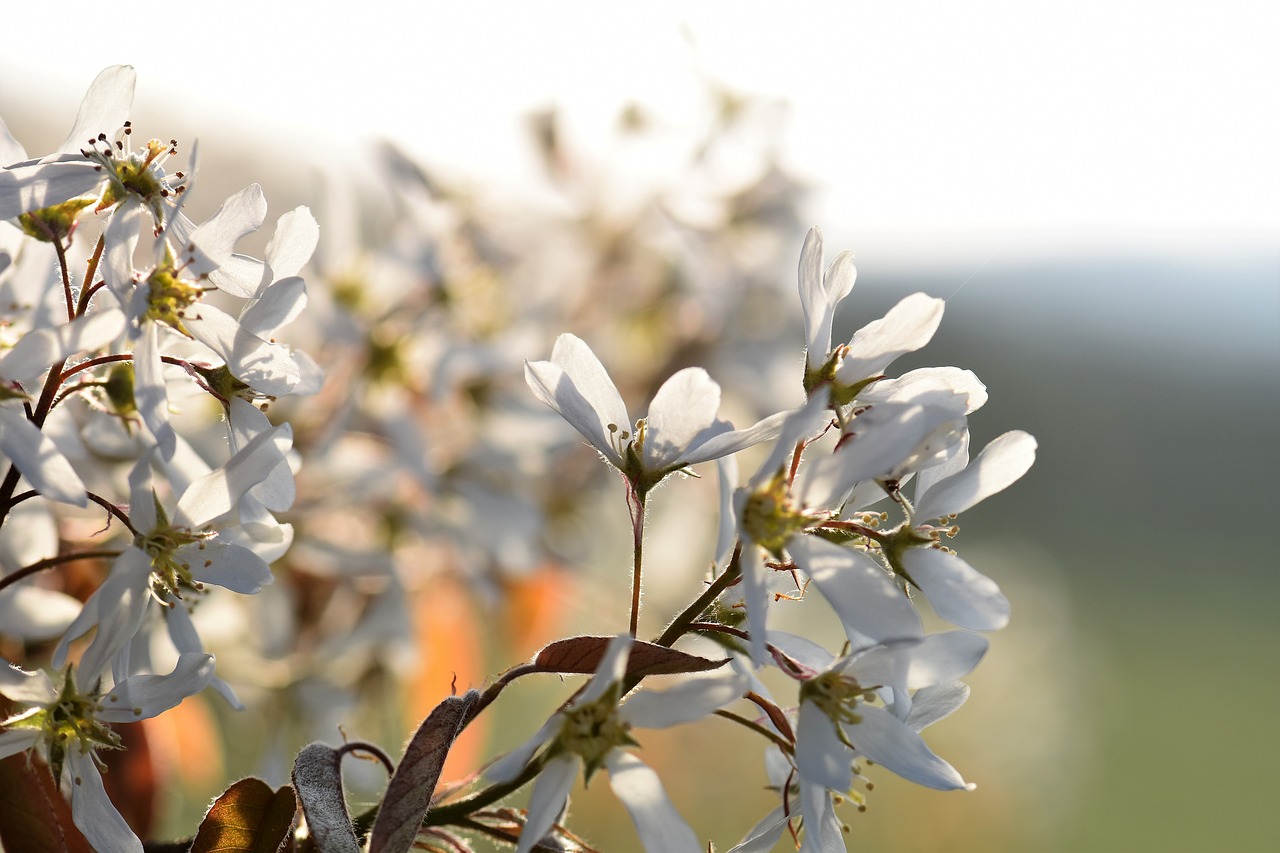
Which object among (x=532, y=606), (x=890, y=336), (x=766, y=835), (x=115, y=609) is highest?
(x=890, y=336)

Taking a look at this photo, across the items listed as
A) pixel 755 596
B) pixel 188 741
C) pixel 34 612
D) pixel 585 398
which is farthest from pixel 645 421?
pixel 188 741

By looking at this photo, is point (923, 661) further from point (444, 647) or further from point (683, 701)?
point (444, 647)

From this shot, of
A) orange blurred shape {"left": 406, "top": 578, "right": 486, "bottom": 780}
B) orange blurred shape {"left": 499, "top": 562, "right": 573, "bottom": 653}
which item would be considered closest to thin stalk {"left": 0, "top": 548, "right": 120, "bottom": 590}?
orange blurred shape {"left": 406, "top": 578, "right": 486, "bottom": 780}

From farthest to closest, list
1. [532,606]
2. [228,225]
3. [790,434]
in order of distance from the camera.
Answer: [532,606]
[228,225]
[790,434]

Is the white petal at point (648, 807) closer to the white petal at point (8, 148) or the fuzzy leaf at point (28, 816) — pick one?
the fuzzy leaf at point (28, 816)

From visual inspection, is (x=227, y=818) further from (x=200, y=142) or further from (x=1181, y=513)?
(x=1181, y=513)

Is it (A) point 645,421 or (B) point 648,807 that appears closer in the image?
(B) point 648,807

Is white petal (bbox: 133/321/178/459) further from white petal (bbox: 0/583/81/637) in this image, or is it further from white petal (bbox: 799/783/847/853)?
white petal (bbox: 799/783/847/853)
